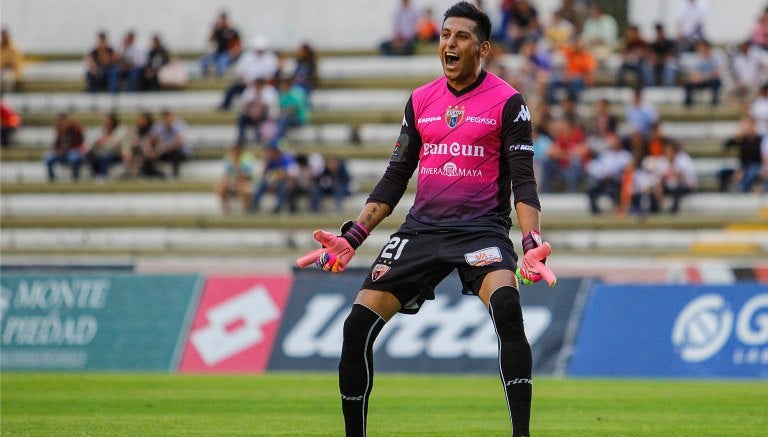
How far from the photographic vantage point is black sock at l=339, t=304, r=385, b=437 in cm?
835

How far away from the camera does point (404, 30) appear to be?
31.9m

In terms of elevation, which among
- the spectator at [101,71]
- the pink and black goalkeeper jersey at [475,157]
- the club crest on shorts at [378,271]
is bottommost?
the spectator at [101,71]

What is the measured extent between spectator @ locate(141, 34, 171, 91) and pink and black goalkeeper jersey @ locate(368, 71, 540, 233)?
25037 mm

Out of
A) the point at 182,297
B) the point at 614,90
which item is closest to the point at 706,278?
the point at 182,297

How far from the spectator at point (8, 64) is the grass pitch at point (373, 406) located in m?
15.6

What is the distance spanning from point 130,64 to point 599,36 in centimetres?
1057

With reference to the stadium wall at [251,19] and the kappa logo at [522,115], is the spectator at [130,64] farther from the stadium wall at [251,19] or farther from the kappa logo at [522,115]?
the kappa logo at [522,115]

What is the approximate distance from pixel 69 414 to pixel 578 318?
8913 mm

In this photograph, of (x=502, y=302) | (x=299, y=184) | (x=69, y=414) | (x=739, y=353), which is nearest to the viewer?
(x=502, y=302)

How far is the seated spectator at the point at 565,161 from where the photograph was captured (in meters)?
27.3

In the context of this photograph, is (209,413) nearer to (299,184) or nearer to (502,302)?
(502,302)

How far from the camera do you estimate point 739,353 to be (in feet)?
62.1

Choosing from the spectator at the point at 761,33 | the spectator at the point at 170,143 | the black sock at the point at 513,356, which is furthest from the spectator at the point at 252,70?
the black sock at the point at 513,356

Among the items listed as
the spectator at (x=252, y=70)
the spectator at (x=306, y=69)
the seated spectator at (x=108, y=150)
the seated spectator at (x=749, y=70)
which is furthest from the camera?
the spectator at (x=252, y=70)
